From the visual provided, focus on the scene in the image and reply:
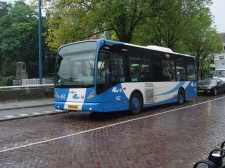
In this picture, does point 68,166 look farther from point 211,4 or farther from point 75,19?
point 211,4

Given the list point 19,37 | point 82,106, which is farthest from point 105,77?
point 19,37

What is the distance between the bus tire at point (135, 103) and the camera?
12.1 metres

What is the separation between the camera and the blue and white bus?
33.9 ft

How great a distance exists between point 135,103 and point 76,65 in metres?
3.22

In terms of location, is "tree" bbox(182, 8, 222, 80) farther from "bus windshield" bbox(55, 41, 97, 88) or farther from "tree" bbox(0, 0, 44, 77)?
"tree" bbox(0, 0, 44, 77)

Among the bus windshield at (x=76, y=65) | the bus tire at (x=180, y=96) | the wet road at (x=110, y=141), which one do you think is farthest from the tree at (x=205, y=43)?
the wet road at (x=110, y=141)

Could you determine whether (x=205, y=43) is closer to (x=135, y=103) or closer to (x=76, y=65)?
(x=135, y=103)

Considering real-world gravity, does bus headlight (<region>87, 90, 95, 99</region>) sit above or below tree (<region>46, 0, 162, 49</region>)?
below

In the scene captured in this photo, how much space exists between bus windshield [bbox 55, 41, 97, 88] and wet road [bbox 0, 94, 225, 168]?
4.83 feet

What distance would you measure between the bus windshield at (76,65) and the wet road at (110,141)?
1.47 metres

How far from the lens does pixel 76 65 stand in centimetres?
1069

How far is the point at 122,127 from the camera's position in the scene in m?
9.31

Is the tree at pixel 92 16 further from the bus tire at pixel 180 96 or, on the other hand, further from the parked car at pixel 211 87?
the parked car at pixel 211 87

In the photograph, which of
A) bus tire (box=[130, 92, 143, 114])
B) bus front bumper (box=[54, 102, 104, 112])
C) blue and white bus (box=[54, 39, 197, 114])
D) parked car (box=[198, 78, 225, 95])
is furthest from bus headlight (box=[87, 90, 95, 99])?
parked car (box=[198, 78, 225, 95])
